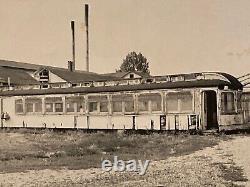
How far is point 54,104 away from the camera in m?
22.5

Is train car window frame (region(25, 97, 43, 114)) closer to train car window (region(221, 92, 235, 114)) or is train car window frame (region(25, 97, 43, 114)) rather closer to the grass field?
the grass field

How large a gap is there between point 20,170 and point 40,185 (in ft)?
6.11

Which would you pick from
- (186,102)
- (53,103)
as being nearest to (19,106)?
(53,103)

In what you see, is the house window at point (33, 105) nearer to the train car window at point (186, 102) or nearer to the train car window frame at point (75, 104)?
the train car window frame at point (75, 104)

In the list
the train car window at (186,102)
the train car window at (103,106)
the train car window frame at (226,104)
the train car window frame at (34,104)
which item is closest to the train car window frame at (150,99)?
the train car window at (186,102)

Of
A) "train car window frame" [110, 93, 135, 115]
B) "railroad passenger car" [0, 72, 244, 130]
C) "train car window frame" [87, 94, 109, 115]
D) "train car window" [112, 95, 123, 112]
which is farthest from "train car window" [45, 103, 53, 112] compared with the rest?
"train car window" [112, 95, 123, 112]

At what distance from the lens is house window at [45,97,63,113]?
73.2 ft

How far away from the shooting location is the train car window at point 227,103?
1755 cm

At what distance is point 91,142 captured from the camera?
15.5m

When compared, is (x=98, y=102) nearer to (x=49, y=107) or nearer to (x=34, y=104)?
(x=49, y=107)

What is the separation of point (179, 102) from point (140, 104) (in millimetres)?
1997

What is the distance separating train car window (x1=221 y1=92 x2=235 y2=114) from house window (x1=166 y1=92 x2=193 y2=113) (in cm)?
129

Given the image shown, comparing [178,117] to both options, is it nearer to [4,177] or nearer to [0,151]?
[0,151]

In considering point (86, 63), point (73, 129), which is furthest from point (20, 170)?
point (86, 63)
